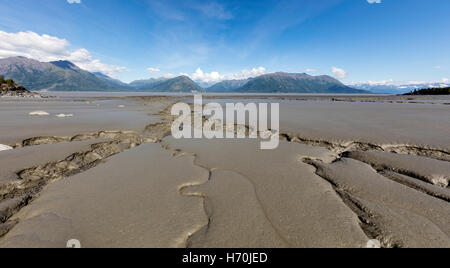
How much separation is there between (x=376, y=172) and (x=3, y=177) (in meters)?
7.00

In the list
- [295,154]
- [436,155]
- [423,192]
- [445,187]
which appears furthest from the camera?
[295,154]

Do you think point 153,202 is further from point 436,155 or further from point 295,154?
point 436,155

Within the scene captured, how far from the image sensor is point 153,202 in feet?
8.91

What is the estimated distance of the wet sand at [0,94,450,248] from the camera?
2023 millimetres

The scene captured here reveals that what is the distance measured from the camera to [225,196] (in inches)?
113

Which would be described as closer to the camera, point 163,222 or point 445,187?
point 163,222

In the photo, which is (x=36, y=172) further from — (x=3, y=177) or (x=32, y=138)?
(x=32, y=138)

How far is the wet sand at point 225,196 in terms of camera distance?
6.64 feet

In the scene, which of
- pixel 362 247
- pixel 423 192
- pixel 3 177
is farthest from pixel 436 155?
pixel 3 177

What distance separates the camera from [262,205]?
2.60 meters

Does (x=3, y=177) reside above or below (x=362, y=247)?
above

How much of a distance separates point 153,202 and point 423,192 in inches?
161
